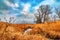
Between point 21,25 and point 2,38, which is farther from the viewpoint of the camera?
point 21,25

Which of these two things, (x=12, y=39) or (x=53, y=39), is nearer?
(x=12, y=39)

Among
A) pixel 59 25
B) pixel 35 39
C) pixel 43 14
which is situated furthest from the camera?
pixel 43 14

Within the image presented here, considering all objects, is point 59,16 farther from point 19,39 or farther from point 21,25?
point 19,39

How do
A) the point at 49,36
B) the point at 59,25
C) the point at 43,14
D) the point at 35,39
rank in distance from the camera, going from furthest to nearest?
the point at 43,14 < the point at 59,25 < the point at 49,36 < the point at 35,39

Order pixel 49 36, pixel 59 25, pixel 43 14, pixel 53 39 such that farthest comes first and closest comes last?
pixel 43 14 → pixel 59 25 → pixel 49 36 → pixel 53 39

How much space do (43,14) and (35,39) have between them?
11.7 m

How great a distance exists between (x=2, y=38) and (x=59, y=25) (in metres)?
6.30

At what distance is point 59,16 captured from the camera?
1941 centimetres

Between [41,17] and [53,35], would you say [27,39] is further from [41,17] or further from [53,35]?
[41,17]

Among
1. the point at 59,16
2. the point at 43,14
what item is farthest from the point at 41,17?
the point at 59,16

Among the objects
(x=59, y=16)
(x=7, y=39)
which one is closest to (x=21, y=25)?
(x=7, y=39)

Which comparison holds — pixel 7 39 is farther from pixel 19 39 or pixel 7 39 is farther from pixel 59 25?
pixel 59 25

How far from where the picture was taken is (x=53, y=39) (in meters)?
7.49

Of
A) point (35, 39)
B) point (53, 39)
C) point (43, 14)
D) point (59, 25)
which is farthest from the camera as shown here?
point (43, 14)
